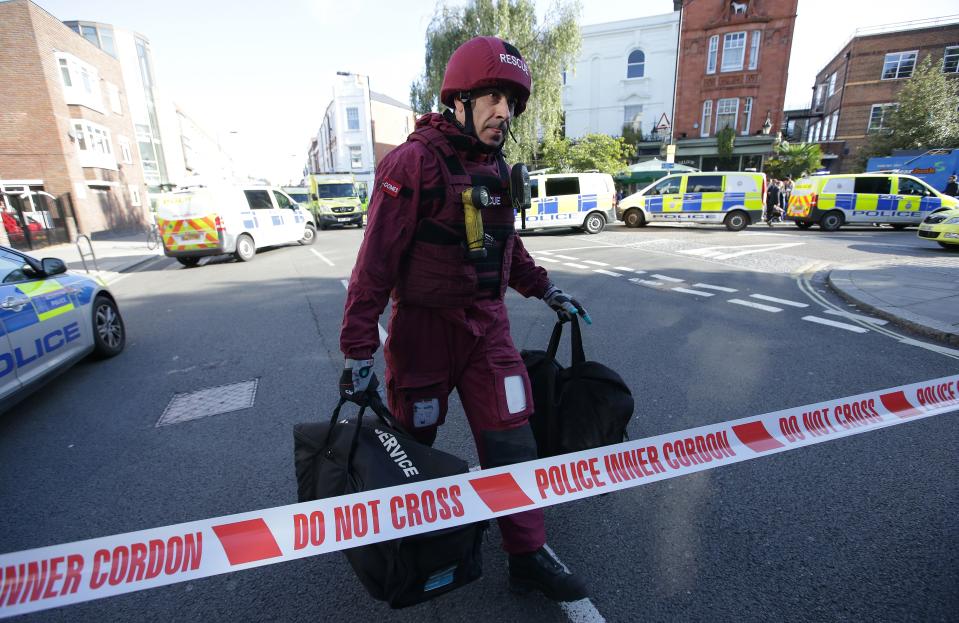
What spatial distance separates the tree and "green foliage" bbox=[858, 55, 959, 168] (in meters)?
19.5

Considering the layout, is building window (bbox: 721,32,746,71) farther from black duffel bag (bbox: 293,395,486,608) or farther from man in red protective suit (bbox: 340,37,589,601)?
black duffel bag (bbox: 293,395,486,608)

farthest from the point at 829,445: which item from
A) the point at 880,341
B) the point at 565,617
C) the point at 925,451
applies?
the point at 880,341

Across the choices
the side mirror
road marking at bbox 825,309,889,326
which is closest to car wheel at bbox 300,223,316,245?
the side mirror

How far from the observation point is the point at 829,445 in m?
2.89

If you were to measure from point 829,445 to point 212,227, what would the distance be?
12.1 meters

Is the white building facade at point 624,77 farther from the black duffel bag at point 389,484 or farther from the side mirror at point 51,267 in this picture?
the black duffel bag at point 389,484

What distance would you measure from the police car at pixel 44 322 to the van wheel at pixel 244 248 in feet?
23.9

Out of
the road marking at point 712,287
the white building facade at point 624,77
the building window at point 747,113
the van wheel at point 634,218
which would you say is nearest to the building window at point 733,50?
the building window at point 747,113

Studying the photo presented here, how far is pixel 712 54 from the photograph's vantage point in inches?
1140

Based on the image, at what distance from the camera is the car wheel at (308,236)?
15477mm

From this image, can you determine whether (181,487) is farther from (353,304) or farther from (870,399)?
(870,399)

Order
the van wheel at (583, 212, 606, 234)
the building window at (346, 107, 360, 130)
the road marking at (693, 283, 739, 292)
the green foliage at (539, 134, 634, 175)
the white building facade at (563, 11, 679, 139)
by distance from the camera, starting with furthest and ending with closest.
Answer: the building window at (346, 107, 360, 130) → the white building facade at (563, 11, 679, 139) → the green foliage at (539, 134, 634, 175) → the van wheel at (583, 212, 606, 234) → the road marking at (693, 283, 739, 292)

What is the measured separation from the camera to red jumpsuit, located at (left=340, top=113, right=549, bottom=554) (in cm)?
165

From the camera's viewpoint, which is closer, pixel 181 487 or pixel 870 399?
pixel 870 399
